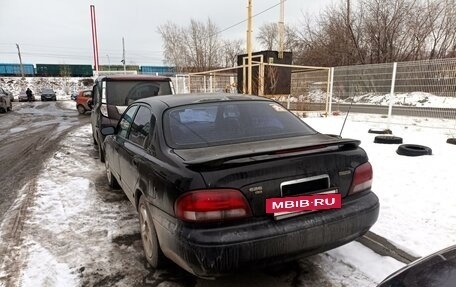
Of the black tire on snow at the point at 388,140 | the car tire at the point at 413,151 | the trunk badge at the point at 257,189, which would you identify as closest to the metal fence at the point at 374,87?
the black tire on snow at the point at 388,140

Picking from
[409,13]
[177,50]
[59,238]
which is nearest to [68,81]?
[177,50]

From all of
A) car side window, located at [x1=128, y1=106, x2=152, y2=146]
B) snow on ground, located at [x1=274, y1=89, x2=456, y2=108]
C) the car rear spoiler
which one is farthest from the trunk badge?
snow on ground, located at [x1=274, y1=89, x2=456, y2=108]

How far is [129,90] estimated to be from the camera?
7.36m

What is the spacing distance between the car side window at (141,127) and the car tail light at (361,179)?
6.26 feet

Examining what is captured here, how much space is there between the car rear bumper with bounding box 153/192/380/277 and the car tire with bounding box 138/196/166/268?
0.26m

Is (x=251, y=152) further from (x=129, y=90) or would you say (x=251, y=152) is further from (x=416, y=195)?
(x=129, y=90)

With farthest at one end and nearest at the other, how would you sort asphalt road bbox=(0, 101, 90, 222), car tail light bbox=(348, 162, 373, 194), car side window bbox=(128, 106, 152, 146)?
asphalt road bbox=(0, 101, 90, 222), car side window bbox=(128, 106, 152, 146), car tail light bbox=(348, 162, 373, 194)

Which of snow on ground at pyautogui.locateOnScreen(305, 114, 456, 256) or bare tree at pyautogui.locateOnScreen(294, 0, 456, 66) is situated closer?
snow on ground at pyautogui.locateOnScreen(305, 114, 456, 256)

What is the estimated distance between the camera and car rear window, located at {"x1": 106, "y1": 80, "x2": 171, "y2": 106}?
7.22 meters

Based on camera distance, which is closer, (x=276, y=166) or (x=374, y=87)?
(x=276, y=166)

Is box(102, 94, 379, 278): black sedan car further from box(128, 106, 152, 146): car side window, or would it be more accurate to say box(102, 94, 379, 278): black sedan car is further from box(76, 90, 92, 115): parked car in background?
box(76, 90, 92, 115): parked car in background

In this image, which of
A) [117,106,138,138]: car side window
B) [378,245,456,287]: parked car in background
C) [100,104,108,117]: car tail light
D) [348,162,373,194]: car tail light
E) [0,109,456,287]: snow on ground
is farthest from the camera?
[100,104,108,117]: car tail light

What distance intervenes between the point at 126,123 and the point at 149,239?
1.79 meters

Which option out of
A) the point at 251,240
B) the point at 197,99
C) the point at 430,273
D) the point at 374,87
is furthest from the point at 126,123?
the point at 374,87
